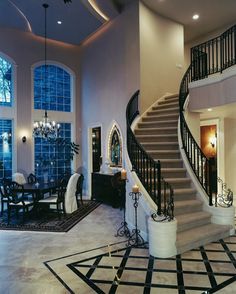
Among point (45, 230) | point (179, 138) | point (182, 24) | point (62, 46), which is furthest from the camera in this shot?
point (62, 46)

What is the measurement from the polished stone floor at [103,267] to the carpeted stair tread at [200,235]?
0.10m

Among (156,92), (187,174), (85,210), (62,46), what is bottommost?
(85,210)

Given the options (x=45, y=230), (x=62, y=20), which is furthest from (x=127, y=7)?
(x=45, y=230)

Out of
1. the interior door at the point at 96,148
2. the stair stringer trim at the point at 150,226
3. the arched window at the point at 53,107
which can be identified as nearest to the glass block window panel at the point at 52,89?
the arched window at the point at 53,107

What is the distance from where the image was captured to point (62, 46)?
963 cm

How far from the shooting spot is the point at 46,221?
609cm

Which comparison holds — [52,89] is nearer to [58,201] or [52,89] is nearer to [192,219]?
[58,201]

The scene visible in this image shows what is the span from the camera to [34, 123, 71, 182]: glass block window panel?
921 centimetres

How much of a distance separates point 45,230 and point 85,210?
73.3 inches

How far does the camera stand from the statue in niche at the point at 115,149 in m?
8.16

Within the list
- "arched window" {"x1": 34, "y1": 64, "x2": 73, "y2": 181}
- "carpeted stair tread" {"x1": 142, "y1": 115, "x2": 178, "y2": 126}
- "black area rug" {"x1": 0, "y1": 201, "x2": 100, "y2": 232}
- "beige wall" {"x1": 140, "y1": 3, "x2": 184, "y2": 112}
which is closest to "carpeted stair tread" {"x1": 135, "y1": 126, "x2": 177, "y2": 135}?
"carpeted stair tread" {"x1": 142, "y1": 115, "x2": 178, "y2": 126}

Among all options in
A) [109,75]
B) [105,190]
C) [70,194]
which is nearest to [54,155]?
[105,190]

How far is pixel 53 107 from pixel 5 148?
7.33ft

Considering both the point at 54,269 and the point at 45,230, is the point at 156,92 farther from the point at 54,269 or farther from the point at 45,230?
the point at 54,269
